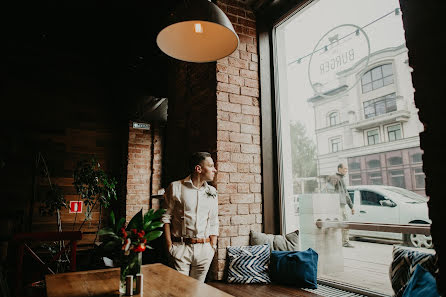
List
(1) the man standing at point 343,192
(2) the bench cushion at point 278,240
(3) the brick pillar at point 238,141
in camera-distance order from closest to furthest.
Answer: (1) the man standing at point 343,192
(2) the bench cushion at point 278,240
(3) the brick pillar at point 238,141

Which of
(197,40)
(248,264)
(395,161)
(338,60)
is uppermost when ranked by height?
(338,60)

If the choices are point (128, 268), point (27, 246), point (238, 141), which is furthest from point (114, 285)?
point (238, 141)

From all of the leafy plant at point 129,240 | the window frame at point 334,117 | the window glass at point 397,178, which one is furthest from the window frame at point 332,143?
the leafy plant at point 129,240

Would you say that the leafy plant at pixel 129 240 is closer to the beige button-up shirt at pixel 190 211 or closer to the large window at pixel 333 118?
the beige button-up shirt at pixel 190 211

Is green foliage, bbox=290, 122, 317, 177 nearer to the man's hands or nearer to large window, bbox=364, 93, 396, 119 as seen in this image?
large window, bbox=364, 93, 396, 119

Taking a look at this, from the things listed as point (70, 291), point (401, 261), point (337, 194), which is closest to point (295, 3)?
point (337, 194)

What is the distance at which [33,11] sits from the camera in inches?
154

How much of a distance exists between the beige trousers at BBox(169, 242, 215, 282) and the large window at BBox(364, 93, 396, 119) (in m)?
1.63

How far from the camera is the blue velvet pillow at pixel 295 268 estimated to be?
88.7 inches

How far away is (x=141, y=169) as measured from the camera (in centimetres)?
577

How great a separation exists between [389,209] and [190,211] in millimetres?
1460

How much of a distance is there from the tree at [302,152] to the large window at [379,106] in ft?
1.84

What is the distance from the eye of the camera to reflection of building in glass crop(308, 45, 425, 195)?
1.95 meters

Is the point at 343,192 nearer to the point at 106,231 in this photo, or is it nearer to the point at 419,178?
the point at 419,178
